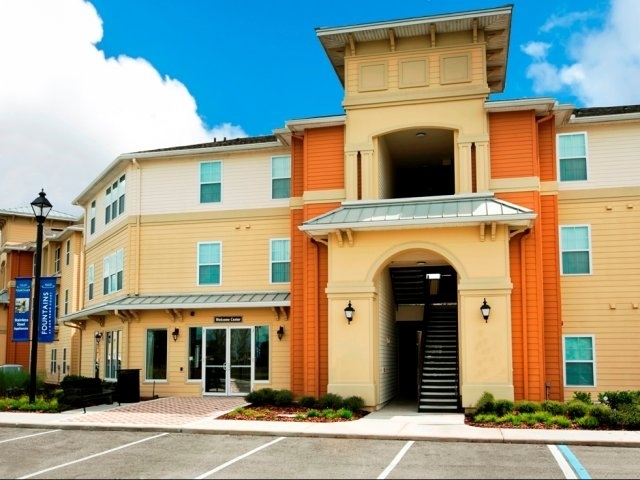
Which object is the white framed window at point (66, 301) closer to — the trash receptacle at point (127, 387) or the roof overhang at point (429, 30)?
the trash receptacle at point (127, 387)

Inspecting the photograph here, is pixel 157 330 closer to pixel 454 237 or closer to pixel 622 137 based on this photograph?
pixel 454 237

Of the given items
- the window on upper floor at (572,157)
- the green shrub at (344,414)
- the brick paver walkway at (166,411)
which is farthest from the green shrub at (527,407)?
the brick paver walkway at (166,411)

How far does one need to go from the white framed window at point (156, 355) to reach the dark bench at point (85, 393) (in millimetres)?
1924

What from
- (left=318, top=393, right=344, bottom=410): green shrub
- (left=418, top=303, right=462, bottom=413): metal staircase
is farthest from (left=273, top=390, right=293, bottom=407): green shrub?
(left=418, top=303, right=462, bottom=413): metal staircase

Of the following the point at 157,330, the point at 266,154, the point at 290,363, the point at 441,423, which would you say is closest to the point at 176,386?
the point at 157,330

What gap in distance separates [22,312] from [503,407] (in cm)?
1604

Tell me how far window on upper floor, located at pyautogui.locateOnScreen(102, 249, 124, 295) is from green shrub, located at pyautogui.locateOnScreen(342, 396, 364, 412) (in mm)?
11287

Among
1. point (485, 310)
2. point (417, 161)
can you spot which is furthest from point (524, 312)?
point (417, 161)

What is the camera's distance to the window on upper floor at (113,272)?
26922 mm

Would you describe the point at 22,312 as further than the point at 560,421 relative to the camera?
Yes

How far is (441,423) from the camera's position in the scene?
1725 cm

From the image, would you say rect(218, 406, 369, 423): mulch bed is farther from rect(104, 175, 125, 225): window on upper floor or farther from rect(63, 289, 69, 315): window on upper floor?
rect(63, 289, 69, 315): window on upper floor

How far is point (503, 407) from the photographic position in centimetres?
1767

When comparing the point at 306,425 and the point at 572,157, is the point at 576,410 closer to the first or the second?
the point at 306,425
